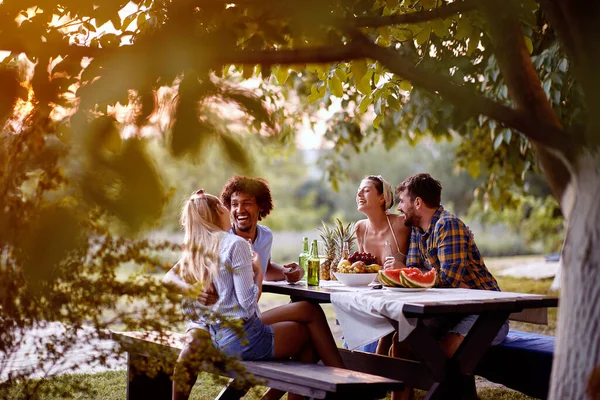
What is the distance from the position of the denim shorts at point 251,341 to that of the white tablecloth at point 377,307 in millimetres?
458

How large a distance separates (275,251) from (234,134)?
23192 millimetres

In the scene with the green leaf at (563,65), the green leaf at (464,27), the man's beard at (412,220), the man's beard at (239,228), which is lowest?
the man's beard at (239,228)

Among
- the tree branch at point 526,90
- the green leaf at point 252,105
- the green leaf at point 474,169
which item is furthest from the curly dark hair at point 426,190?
the green leaf at point 474,169

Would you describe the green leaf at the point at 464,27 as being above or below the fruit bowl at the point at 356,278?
above

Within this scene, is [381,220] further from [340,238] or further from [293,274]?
[293,274]

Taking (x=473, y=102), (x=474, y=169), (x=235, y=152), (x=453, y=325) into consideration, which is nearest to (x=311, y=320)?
(x=453, y=325)

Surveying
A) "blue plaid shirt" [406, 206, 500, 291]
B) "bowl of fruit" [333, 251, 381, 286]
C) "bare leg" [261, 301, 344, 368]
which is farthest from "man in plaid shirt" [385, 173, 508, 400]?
"bare leg" [261, 301, 344, 368]

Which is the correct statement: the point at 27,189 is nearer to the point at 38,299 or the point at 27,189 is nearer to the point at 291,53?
the point at 38,299

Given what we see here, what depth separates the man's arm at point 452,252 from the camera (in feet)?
17.8

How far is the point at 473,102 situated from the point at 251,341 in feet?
8.99

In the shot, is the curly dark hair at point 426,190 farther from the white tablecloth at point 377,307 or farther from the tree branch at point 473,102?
the tree branch at point 473,102

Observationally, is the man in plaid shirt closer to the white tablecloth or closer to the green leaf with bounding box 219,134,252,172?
the white tablecloth

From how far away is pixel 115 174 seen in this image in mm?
2039

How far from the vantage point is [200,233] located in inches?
190
